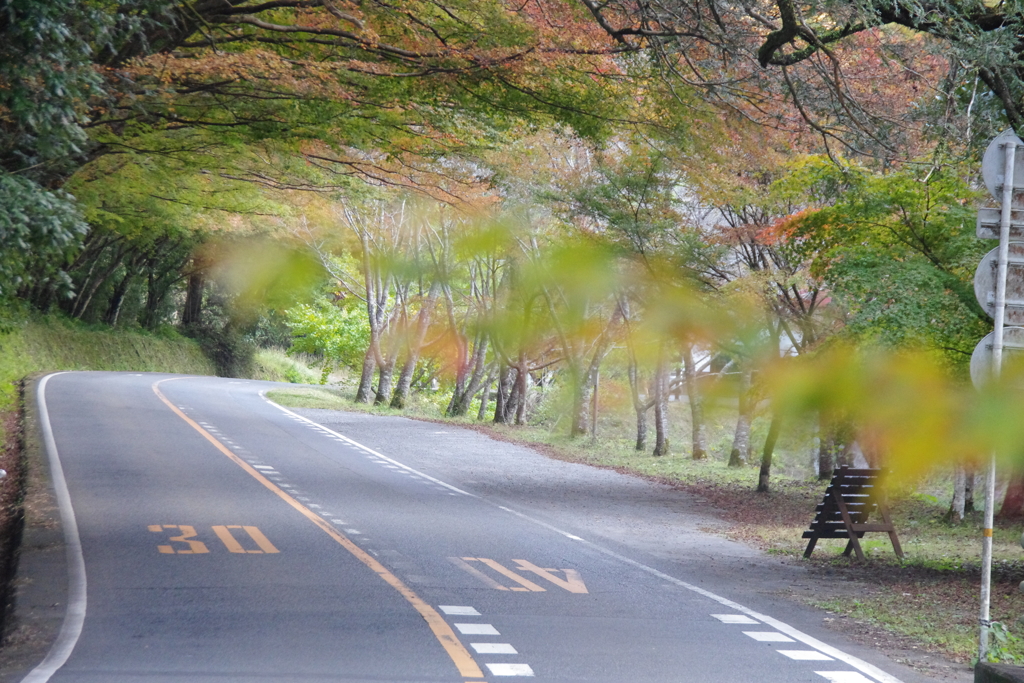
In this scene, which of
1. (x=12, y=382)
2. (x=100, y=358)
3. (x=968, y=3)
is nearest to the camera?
(x=968, y=3)

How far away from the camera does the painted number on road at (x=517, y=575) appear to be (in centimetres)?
947

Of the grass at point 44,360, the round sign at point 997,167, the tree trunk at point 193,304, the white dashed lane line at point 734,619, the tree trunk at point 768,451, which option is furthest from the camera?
the tree trunk at point 193,304

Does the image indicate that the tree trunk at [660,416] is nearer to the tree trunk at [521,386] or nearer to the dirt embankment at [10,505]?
the tree trunk at [521,386]

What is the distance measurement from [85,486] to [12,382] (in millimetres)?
18219

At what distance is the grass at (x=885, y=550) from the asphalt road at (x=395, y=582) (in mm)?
670

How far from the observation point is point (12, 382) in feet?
99.7

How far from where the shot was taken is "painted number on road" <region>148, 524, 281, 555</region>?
10.5m

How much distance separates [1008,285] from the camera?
6898 millimetres

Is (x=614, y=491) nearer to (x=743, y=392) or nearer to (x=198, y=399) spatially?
(x=743, y=392)

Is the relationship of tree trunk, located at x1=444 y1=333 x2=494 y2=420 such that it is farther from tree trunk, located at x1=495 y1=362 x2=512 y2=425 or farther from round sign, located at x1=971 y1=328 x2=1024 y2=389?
round sign, located at x1=971 y1=328 x2=1024 y2=389

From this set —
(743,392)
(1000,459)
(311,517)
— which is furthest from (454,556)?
(743,392)

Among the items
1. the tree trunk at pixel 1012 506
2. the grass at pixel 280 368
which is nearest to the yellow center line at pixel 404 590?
the tree trunk at pixel 1012 506

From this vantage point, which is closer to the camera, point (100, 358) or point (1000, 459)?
point (1000, 459)

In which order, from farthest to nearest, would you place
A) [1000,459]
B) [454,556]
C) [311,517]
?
[311,517] → [454,556] → [1000,459]
